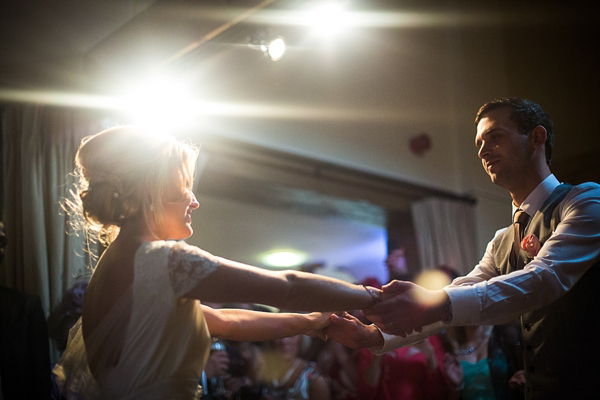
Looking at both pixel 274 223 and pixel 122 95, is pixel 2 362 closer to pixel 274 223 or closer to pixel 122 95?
pixel 122 95

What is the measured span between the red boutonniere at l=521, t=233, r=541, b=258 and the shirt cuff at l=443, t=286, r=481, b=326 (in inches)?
10.8

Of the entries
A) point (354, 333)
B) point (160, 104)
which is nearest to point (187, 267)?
point (354, 333)

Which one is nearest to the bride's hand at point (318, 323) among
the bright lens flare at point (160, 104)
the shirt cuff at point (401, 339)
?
the shirt cuff at point (401, 339)

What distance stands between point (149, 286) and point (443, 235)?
5042 mm

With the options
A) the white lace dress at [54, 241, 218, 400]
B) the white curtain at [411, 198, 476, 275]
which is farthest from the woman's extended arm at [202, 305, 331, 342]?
the white curtain at [411, 198, 476, 275]

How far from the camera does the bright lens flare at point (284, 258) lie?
24.5 feet

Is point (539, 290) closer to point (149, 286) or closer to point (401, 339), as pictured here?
point (401, 339)

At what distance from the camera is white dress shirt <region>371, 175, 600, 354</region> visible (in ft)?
5.88

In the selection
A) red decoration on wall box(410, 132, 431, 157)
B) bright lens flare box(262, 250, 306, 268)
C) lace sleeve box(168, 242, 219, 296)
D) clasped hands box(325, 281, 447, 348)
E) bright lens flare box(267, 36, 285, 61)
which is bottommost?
bright lens flare box(262, 250, 306, 268)

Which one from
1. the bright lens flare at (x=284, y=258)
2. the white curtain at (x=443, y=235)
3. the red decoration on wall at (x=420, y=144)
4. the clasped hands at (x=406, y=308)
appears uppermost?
the red decoration on wall at (x=420, y=144)

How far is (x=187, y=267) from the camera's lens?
153 centimetres

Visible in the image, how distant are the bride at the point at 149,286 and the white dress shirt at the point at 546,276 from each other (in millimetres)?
368

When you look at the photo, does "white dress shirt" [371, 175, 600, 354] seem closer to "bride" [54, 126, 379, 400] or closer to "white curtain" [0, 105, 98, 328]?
"bride" [54, 126, 379, 400]

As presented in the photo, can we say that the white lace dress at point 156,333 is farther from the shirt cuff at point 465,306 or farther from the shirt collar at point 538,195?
the shirt collar at point 538,195
